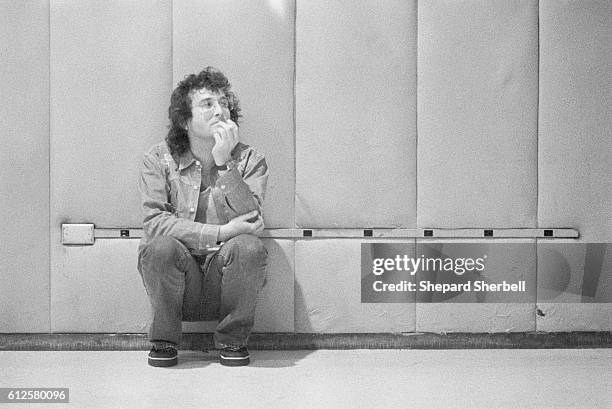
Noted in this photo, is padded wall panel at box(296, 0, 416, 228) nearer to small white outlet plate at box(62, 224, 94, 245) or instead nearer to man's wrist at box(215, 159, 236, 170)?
man's wrist at box(215, 159, 236, 170)

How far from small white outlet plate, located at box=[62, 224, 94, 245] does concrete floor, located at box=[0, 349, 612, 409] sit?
490mm

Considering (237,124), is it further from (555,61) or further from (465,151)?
(555,61)

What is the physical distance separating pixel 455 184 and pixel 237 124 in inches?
40.1

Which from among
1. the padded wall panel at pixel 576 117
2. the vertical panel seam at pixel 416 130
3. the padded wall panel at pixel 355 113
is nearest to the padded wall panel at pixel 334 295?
the padded wall panel at pixel 355 113

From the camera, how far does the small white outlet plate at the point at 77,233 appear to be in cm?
344

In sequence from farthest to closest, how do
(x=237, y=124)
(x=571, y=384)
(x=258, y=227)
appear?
(x=237, y=124), (x=258, y=227), (x=571, y=384)

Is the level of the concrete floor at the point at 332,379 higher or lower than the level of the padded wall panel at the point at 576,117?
lower

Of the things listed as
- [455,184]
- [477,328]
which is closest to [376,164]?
[455,184]

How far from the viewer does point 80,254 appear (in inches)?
136

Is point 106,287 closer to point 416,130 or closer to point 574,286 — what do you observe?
point 416,130

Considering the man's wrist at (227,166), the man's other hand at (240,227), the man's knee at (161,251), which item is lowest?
the man's knee at (161,251)

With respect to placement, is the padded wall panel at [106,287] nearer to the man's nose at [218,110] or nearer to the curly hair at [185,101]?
the curly hair at [185,101]

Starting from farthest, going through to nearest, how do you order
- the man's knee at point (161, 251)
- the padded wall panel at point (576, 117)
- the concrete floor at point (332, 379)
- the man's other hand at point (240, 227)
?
1. the padded wall panel at point (576, 117)
2. the man's other hand at point (240, 227)
3. the man's knee at point (161, 251)
4. the concrete floor at point (332, 379)

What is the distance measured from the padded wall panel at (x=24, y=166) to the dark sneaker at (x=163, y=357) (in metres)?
0.64
